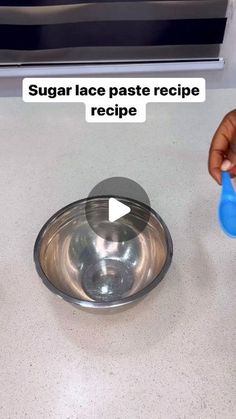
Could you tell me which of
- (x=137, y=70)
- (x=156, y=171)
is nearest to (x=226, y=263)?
(x=156, y=171)

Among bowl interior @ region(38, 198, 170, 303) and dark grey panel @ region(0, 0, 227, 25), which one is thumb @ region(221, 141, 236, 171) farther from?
dark grey panel @ region(0, 0, 227, 25)

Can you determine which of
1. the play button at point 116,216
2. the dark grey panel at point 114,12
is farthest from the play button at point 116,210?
the dark grey panel at point 114,12

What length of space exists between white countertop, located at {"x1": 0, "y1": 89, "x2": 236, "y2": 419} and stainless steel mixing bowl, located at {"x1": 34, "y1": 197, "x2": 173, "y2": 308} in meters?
0.03

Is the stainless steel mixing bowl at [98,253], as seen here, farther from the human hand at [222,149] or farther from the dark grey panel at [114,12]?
the dark grey panel at [114,12]

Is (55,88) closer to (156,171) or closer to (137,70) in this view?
(137,70)

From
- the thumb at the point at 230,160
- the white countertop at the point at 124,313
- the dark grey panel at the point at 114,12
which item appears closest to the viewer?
the white countertop at the point at 124,313

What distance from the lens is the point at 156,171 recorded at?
800 millimetres

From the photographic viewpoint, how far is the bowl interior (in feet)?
1.98

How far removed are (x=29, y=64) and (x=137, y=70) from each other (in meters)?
0.27

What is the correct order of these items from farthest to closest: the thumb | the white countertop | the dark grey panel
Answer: the dark grey panel → the thumb → the white countertop

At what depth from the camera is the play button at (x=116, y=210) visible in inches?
26.1

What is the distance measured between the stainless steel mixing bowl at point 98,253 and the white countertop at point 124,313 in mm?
34

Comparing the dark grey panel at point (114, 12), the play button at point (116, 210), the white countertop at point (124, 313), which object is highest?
the dark grey panel at point (114, 12)

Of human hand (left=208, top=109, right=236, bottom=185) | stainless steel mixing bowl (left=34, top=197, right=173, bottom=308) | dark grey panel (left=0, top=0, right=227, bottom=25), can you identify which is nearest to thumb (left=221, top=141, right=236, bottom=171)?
human hand (left=208, top=109, right=236, bottom=185)
